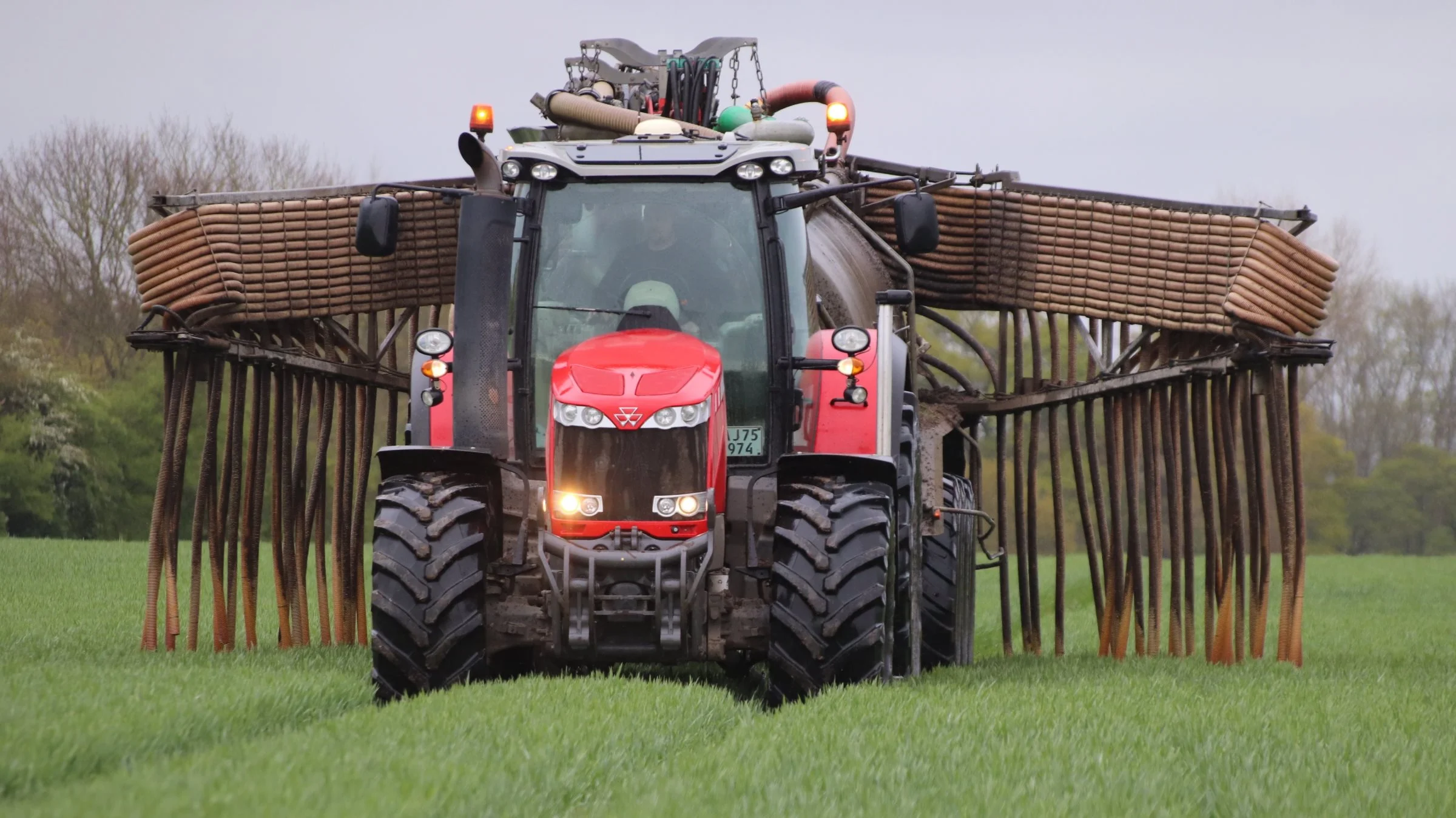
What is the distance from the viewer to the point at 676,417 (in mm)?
Answer: 6727

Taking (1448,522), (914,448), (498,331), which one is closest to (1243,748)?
(914,448)

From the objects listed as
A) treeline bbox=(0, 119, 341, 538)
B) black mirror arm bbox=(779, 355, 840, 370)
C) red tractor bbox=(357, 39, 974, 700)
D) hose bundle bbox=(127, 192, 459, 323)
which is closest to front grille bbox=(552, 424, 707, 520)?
Answer: red tractor bbox=(357, 39, 974, 700)

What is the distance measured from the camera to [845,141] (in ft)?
32.6

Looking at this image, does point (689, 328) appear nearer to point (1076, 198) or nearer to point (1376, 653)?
point (1076, 198)

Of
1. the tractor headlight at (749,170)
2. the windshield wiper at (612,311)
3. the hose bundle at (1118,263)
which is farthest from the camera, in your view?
the hose bundle at (1118,263)

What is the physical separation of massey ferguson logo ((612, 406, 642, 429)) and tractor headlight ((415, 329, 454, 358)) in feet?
3.56

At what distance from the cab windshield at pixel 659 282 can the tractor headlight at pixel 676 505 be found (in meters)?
0.58

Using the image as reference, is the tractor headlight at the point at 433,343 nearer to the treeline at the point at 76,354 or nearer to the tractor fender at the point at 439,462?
the tractor fender at the point at 439,462

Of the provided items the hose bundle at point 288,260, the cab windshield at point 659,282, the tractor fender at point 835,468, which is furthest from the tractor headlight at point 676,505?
the hose bundle at point 288,260

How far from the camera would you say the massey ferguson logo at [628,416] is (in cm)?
670

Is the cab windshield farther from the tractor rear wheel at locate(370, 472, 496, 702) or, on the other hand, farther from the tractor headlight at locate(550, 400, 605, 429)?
the tractor rear wheel at locate(370, 472, 496, 702)

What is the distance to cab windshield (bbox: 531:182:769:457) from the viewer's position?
7230 millimetres

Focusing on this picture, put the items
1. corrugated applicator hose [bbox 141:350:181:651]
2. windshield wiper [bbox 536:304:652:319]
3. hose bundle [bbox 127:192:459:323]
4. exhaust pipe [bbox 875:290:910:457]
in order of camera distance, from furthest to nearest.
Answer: hose bundle [bbox 127:192:459:323]
corrugated applicator hose [bbox 141:350:181:651]
exhaust pipe [bbox 875:290:910:457]
windshield wiper [bbox 536:304:652:319]

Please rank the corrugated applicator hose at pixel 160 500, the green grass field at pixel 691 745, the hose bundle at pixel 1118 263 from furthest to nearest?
the hose bundle at pixel 1118 263, the corrugated applicator hose at pixel 160 500, the green grass field at pixel 691 745
